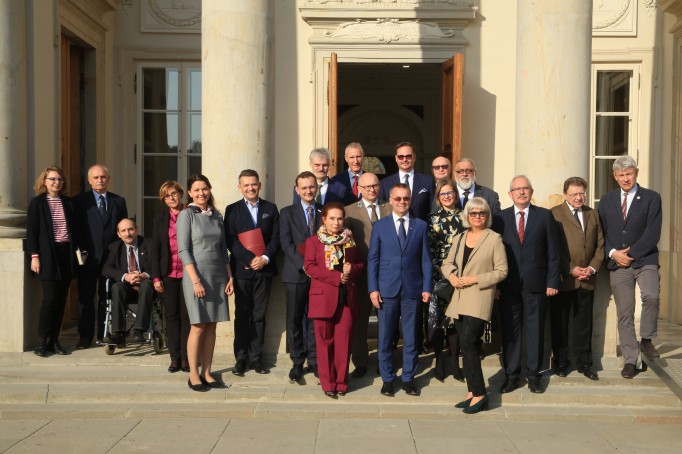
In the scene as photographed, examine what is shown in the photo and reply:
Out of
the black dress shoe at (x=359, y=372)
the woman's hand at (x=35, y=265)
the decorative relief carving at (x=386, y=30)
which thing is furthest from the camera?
the decorative relief carving at (x=386, y=30)

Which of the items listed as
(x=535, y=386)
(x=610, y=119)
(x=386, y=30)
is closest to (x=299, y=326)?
(x=535, y=386)

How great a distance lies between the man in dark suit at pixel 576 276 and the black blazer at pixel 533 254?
0.29 m

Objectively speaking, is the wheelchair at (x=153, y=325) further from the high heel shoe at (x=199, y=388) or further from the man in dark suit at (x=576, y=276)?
the man in dark suit at (x=576, y=276)

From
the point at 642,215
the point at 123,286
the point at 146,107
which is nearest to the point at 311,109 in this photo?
the point at 146,107

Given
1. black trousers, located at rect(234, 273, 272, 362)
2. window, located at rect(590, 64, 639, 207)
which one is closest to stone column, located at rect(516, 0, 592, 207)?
black trousers, located at rect(234, 273, 272, 362)

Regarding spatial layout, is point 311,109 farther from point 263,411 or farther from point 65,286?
point 263,411

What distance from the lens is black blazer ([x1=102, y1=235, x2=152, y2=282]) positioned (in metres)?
8.64

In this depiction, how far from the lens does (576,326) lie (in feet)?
26.4

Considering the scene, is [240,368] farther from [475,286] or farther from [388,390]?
[475,286]

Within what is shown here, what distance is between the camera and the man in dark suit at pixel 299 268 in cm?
785

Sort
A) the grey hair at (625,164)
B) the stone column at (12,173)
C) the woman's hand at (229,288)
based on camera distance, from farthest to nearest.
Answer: the stone column at (12,173), the grey hair at (625,164), the woman's hand at (229,288)

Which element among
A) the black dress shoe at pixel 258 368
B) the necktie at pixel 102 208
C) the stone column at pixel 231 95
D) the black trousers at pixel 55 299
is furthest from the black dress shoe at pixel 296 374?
the necktie at pixel 102 208

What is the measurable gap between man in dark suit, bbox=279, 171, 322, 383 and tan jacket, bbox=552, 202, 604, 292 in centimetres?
215

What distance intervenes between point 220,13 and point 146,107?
4409mm
